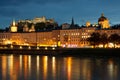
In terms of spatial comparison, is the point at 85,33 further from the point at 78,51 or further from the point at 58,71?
the point at 58,71

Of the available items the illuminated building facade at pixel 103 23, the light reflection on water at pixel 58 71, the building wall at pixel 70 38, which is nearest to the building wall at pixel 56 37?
the building wall at pixel 70 38

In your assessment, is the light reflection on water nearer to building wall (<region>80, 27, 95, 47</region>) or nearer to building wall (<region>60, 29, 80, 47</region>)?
building wall (<region>80, 27, 95, 47</region>)

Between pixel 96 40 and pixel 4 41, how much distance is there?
56.2 metres

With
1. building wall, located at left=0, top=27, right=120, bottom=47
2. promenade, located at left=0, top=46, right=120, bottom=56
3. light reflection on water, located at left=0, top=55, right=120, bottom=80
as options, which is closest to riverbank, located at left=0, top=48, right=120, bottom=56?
promenade, located at left=0, top=46, right=120, bottom=56

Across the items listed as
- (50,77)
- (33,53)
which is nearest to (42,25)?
(33,53)

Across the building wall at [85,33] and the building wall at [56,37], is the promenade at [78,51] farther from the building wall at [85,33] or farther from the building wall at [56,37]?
the building wall at [85,33]

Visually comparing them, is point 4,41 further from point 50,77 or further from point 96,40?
point 50,77

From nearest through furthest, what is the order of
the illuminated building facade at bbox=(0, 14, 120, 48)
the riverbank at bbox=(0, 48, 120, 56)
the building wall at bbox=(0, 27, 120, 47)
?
the riverbank at bbox=(0, 48, 120, 56)
the illuminated building facade at bbox=(0, 14, 120, 48)
the building wall at bbox=(0, 27, 120, 47)

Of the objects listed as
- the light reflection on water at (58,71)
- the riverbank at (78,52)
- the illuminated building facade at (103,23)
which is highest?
the illuminated building facade at (103,23)

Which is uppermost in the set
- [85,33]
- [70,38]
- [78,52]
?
[85,33]

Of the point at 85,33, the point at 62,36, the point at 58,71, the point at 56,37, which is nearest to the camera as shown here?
the point at 58,71

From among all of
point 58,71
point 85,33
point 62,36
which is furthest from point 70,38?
point 58,71

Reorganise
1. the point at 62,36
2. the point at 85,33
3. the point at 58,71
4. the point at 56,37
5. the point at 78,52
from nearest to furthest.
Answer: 1. the point at 58,71
2. the point at 78,52
3. the point at 85,33
4. the point at 62,36
5. the point at 56,37

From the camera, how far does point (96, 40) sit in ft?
314
